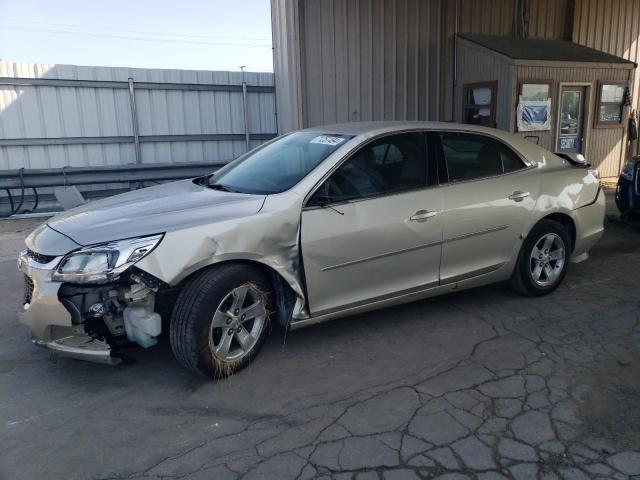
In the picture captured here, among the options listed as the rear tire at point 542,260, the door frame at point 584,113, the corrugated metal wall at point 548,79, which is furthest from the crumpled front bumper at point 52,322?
the door frame at point 584,113

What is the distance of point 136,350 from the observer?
4.15 metres

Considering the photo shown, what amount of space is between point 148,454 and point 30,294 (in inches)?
55.9

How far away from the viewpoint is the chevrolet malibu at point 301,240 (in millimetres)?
3398

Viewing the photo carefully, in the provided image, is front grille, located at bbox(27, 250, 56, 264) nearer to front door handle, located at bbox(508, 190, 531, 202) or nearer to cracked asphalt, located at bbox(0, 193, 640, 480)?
cracked asphalt, located at bbox(0, 193, 640, 480)

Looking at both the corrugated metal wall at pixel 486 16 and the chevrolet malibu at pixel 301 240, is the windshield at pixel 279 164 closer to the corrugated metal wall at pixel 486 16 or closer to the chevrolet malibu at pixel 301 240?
the chevrolet malibu at pixel 301 240

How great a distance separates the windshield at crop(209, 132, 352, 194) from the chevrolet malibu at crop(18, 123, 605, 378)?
18 millimetres

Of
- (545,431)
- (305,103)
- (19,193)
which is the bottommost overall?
(545,431)

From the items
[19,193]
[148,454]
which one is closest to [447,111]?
[19,193]

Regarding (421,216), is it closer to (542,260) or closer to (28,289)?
(542,260)

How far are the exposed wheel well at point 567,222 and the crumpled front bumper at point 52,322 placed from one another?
3883 mm

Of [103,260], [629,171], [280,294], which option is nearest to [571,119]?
[629,171]

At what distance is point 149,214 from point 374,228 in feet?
5.11

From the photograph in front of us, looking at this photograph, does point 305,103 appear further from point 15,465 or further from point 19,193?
point 15,465

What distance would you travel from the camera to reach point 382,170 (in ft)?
13.8
